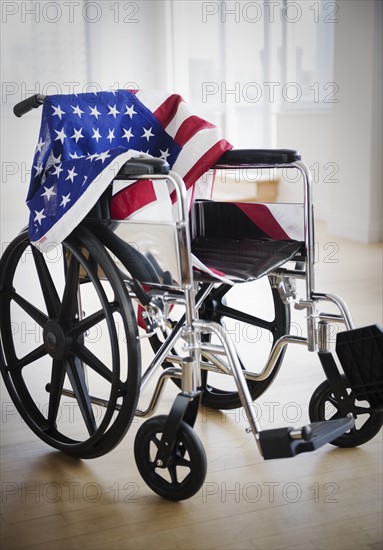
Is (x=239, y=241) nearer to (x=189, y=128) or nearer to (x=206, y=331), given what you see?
(x=189, y=128)

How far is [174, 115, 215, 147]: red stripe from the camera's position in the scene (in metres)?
1.98

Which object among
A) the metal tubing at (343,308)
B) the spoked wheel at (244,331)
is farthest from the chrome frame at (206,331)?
the spoked wheel at (244,331)

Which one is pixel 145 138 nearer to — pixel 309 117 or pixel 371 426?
pixel 371 426

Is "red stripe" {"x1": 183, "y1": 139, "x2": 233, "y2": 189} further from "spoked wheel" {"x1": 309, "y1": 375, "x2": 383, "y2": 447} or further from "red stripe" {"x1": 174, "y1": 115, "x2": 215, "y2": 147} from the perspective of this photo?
"spoked wheel" {"x1": 309, "y1": 375, "x2": 383, "y2": 447}

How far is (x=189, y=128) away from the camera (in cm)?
200

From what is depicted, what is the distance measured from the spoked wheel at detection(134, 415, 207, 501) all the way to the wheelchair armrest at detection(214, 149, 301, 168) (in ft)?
2.07

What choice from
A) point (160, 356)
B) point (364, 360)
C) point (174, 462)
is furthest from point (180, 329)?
point (364, 360)

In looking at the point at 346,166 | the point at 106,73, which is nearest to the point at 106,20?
the point at 106,73

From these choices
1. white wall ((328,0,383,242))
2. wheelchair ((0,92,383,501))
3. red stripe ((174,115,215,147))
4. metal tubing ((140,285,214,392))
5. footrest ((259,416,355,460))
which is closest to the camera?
footrest ((259,416,355,460))

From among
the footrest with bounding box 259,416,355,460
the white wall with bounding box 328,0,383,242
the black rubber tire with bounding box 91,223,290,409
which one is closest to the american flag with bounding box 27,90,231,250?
the black rubber tire with bounding box 91,223,290,409

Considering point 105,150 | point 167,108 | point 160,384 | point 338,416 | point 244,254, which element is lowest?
point 338,416

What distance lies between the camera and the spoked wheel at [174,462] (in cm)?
160

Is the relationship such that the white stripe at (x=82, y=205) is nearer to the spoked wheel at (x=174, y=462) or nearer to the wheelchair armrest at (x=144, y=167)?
the wheelchair armrest at (x=144, y=167)

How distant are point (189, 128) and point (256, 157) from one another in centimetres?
23
